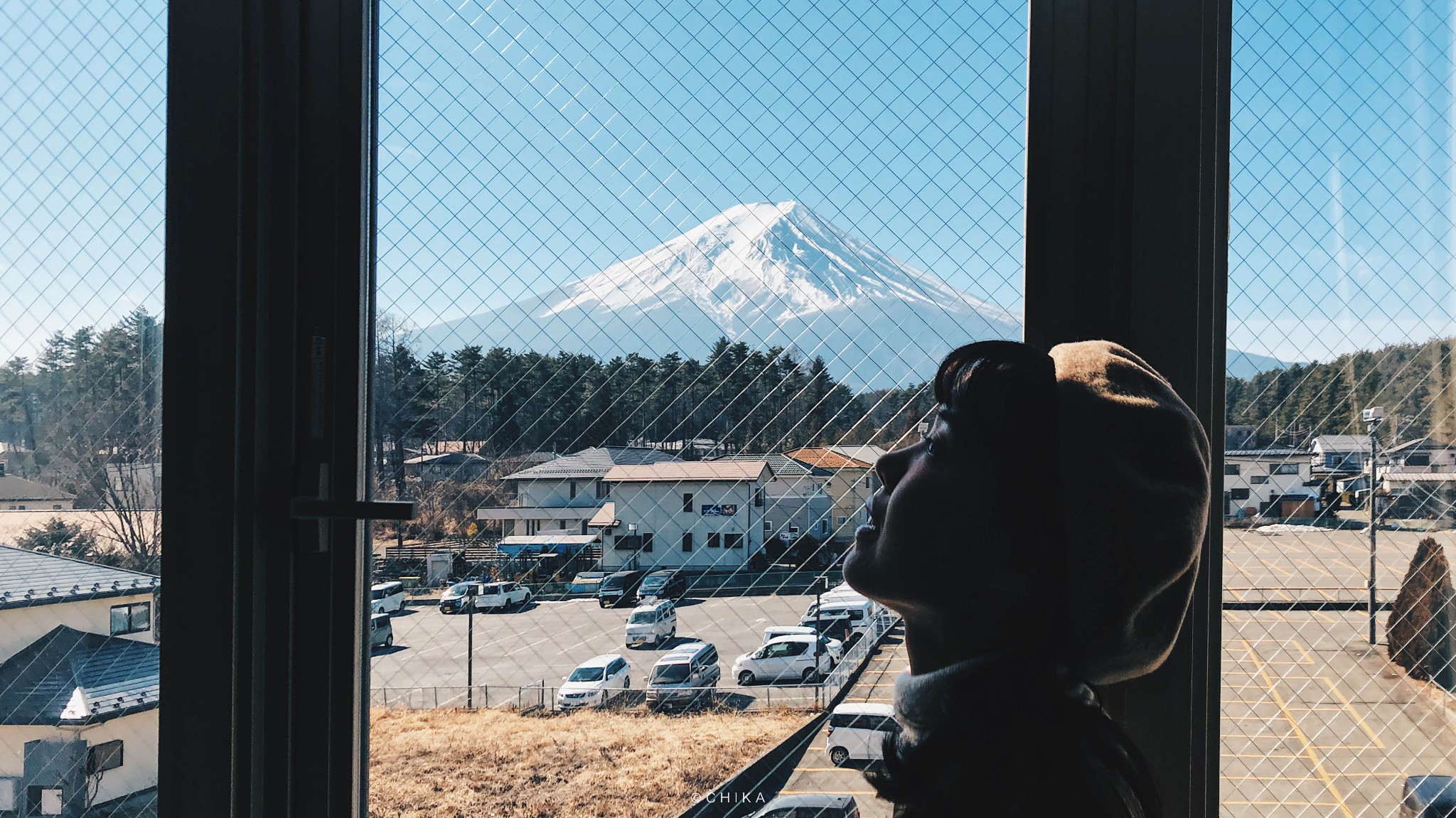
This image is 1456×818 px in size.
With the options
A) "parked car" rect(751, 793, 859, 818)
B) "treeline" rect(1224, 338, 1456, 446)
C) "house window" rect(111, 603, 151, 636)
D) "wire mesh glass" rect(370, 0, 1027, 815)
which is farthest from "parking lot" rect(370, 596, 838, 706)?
"treeline" rect(1224, 338, 1456, 446)

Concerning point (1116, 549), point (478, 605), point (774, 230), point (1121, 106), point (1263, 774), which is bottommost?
point (1263, 774)

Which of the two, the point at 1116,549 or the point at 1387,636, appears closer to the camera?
the point at 1116,549

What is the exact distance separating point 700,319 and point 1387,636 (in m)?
0.86

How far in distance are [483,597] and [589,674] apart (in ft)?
0.55

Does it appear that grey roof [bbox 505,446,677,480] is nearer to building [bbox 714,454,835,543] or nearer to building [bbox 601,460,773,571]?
building [bbox 601,460,773,571]

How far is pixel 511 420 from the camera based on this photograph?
3.48 feet

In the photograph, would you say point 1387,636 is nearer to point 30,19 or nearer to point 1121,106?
point 1121,106

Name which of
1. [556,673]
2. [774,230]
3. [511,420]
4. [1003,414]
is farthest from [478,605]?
[1003,414]

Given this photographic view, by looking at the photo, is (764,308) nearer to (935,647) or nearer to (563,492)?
(563,492)

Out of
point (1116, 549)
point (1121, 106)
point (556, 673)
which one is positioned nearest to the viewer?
point (1116, 549)

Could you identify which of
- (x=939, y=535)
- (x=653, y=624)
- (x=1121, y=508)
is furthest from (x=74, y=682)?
(x=1121, y=508)

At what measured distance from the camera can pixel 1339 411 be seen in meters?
0.93

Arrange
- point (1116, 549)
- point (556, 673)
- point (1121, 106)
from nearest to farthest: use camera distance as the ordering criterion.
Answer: point (1116, 549) < point (1121, 106) < point (556, 673)

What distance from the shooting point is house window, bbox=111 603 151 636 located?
1021 millimetres
